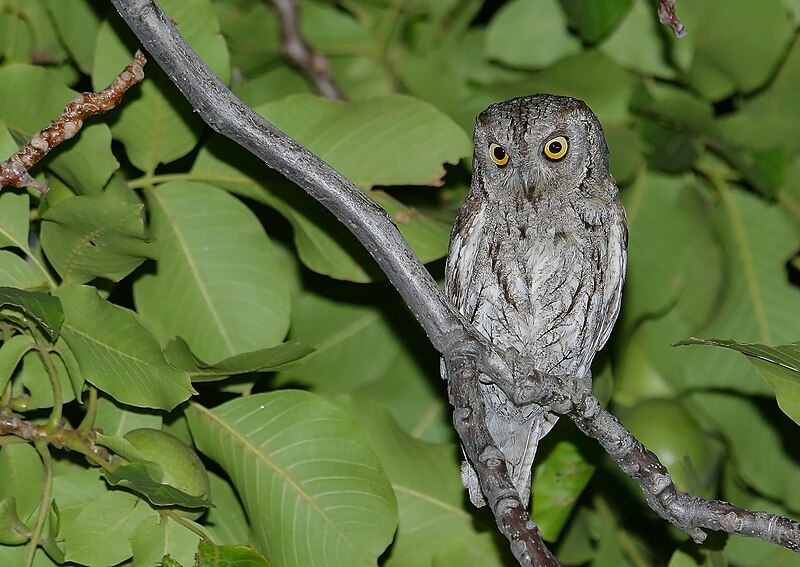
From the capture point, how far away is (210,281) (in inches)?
73.7

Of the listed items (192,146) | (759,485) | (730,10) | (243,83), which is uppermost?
(730,10)

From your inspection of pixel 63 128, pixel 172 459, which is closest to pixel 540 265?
pixel 172 459

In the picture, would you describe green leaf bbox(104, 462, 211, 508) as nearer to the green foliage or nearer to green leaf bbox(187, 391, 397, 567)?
the green foliage

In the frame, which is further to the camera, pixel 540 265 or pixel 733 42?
pixel 733 42

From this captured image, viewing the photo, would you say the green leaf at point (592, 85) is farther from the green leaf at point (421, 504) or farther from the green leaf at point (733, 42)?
the green leaf at point (421, 504)

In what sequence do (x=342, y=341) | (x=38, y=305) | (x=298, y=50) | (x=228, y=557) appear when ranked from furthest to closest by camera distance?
→ (x=298, y=50), (x=342, y=341), (x=228, y=557), (x=38, y=305)

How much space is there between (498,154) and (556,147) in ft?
0.46

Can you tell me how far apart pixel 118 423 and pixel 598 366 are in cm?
125

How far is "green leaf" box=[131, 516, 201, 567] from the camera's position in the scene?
161 cm

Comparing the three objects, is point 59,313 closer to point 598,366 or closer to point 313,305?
point 313,305

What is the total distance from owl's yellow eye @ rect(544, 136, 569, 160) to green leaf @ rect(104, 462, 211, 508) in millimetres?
1180

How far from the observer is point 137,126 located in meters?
1.89

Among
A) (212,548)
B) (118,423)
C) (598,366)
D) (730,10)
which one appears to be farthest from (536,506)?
(730,10)

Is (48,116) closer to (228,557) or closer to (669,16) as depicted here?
(228,557)
